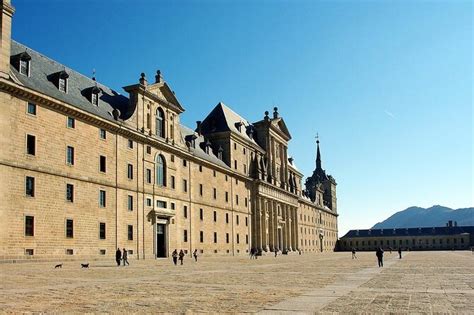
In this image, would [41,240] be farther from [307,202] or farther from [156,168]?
[307,202]

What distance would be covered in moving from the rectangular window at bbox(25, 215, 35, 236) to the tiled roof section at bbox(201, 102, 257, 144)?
144 ft

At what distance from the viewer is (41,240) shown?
121 ft

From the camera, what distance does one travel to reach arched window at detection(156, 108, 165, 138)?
182 ft

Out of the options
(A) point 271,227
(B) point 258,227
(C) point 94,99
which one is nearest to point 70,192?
(C) point 94,99

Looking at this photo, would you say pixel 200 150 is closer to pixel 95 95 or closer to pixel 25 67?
pixel 95 95

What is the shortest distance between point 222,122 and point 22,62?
43.0 metres

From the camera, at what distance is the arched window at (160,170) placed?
54.4 m

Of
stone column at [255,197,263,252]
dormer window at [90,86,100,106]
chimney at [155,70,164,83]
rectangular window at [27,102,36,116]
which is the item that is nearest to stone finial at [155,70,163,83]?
chimney at [155,70,164,83]

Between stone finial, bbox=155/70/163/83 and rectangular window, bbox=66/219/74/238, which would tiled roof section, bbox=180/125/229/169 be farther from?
rectangular window, bbox=66/219/74/238

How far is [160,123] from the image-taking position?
56.3m

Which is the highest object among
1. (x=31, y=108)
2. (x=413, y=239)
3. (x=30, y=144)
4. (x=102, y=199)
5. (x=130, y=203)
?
(x=31, y=108)

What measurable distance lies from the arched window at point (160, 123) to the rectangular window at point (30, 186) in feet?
65.3

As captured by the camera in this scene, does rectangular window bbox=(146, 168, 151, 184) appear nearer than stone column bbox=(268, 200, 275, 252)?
Yes

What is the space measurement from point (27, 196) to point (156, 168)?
1905cm
